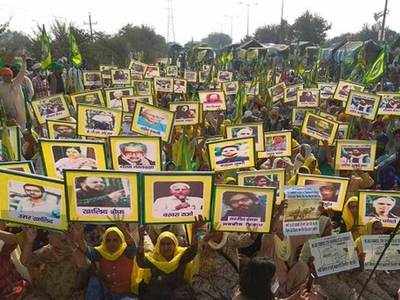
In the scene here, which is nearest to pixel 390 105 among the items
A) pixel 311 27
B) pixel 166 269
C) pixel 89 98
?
pixel 89 98

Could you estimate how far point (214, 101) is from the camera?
11.4m

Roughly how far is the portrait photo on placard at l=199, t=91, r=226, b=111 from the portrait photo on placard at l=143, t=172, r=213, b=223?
6.91 meters

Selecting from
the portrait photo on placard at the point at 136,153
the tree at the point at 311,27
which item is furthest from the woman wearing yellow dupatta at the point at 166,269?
the tree at the point at 311,27

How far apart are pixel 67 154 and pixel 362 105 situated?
22.7 ft

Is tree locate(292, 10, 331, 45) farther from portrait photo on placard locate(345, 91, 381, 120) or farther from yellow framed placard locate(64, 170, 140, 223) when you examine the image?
yellow framed placard locate(64, 170, 140, 223)

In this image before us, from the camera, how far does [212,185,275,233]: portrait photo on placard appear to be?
4602 mm

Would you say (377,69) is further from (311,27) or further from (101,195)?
(311,27)

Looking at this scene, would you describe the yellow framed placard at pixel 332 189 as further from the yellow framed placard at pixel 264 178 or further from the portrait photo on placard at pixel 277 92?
the portrait photo on placard at pixel 277 92

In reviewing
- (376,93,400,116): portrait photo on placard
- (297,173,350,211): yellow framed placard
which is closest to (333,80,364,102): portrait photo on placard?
(376,93,400,116): portrait photo on placard

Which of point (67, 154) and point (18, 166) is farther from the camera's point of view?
point (67, 154)

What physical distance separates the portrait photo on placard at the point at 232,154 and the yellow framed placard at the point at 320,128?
2526 millimetres

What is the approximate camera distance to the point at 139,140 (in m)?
5.91

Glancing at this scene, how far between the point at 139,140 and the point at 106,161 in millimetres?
486

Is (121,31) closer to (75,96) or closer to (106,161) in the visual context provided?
(75,96)
